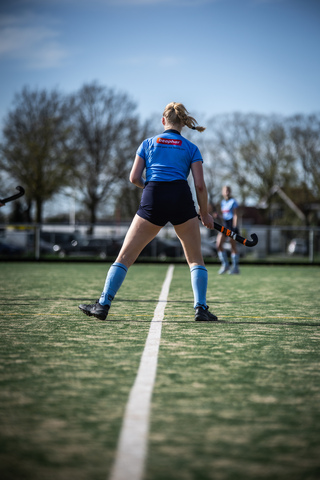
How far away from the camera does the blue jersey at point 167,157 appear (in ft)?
18.7

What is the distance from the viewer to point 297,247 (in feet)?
105

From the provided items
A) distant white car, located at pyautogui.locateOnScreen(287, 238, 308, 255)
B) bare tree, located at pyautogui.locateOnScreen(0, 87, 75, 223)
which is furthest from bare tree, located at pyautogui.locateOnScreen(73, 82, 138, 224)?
distant white car, located at pyautogui.locateOnScreen(287, 238, 308, 255)

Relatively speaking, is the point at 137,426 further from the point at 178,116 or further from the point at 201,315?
the point at 178,116

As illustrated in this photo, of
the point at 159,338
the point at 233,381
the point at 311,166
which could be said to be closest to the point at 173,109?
the point at 159,338

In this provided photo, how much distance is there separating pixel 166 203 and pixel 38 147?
105 feet

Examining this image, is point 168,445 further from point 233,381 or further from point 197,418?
point 233,381

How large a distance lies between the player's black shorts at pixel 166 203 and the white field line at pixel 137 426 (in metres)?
1.69

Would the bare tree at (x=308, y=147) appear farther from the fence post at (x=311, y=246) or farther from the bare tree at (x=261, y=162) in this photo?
the fence post at (x=311, y=246)

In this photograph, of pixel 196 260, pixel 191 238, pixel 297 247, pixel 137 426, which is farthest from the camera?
pixel 297 247

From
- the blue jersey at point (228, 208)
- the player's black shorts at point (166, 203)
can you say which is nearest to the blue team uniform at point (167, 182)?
the player's black shorts at point (166, 203)

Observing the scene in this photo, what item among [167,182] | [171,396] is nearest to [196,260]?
[167,182]

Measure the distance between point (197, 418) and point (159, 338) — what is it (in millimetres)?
2172

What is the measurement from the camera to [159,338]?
16.1ft

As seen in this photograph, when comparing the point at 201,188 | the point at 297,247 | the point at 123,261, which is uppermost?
the point at 201,188
